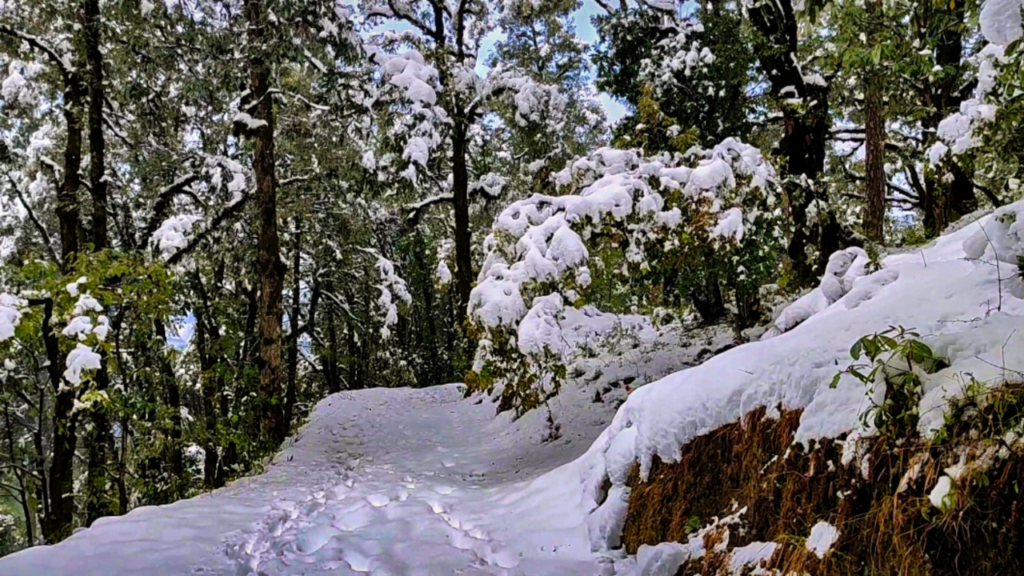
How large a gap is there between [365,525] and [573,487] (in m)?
1.51

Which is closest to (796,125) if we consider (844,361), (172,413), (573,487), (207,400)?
(573,487)

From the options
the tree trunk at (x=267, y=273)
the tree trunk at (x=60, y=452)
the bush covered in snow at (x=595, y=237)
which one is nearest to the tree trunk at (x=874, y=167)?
the bush covered in snow at (x=595, y=237)

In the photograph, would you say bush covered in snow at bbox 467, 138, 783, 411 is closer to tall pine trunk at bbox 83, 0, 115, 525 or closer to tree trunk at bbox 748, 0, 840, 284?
tree trunk at bbox 748, 0, 840, 284

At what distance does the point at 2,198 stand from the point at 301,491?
10.7 metres

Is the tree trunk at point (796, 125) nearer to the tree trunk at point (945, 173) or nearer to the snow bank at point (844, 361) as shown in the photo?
the tree trunk at point (945, 173)

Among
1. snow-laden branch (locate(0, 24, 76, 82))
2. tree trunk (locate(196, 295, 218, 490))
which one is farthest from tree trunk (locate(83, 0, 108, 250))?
tree trunk (locate(196, 295, 218, 490))

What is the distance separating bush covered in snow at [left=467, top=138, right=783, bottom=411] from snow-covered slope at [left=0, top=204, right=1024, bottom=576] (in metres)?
1.03

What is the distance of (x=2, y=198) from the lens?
38.0 ft

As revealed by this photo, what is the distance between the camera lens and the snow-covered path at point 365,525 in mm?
3240

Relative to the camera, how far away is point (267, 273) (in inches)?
306

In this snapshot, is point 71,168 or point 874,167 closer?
point 874,167

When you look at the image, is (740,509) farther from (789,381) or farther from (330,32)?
(330,32)

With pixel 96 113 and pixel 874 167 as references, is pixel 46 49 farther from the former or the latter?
pixel 874 167

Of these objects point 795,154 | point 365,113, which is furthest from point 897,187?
point 365,113
